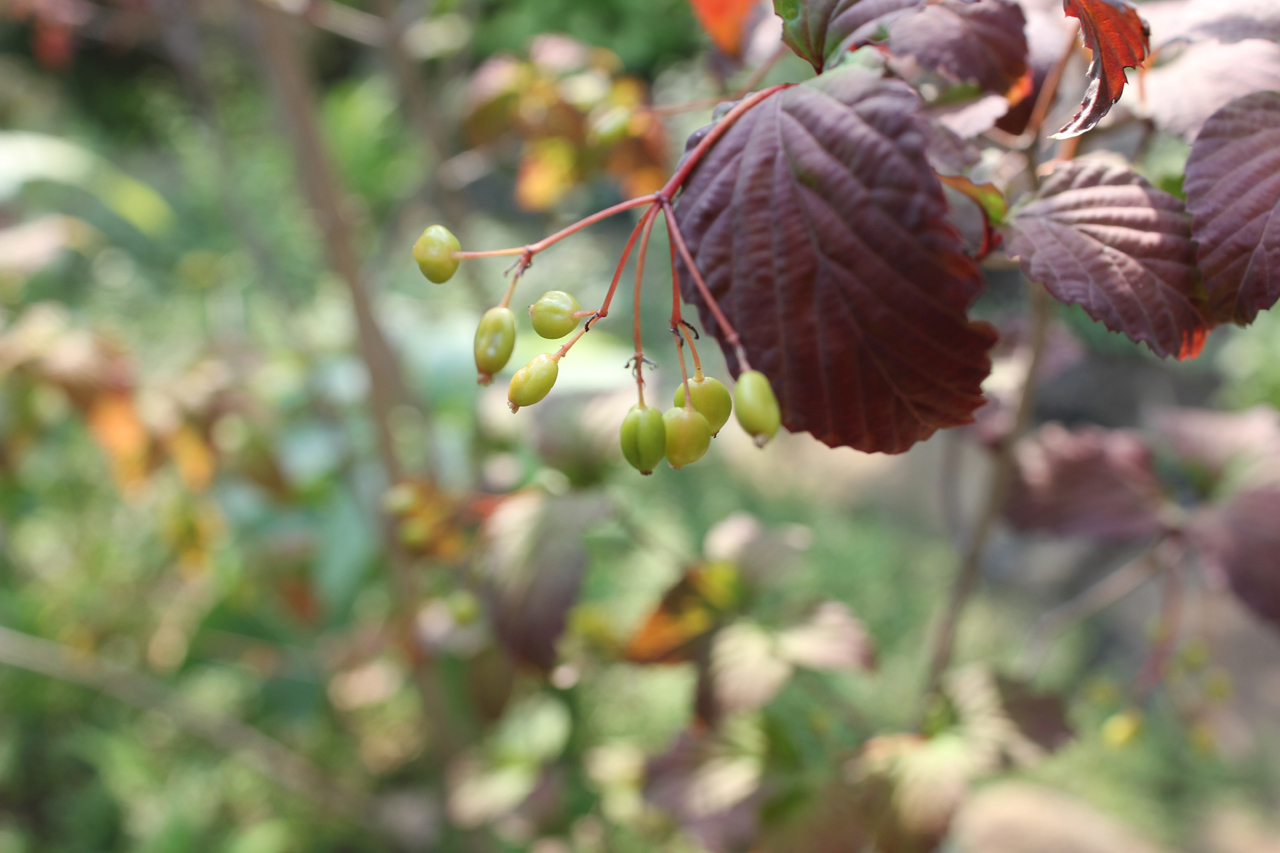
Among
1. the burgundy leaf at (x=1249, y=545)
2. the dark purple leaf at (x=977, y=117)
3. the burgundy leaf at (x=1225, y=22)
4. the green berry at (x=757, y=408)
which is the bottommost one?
the burgundy leaf at (x=1249, y=545)

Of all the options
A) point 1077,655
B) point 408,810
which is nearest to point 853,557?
point 1077,655

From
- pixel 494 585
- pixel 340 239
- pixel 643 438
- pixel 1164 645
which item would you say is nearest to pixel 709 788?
pixel 494 585

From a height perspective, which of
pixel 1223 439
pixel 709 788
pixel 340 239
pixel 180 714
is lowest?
pixel 180 714

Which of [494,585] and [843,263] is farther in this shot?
[494,585]

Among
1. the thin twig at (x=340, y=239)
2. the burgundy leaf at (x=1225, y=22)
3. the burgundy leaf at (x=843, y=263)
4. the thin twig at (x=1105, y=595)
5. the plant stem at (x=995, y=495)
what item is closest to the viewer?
the burgundy leaf at (x=843, y=263)

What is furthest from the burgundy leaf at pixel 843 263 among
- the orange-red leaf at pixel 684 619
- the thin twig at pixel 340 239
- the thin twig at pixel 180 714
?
the thin twig at pixel 180 714

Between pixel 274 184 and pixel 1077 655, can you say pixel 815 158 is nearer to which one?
pixel 1077 655

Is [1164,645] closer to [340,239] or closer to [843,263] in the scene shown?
[843,263]

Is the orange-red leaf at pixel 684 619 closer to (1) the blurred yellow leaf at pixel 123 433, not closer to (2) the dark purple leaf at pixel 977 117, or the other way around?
(2) the dark purple leaf at pixel 977 117
